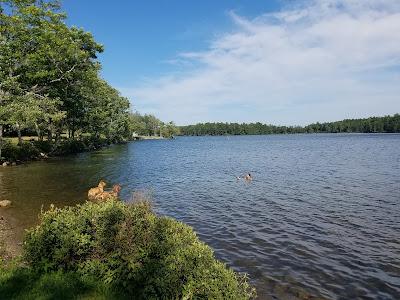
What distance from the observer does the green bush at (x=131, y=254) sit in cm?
862

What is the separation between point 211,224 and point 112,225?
12.4 meters

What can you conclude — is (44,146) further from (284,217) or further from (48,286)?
(48,286)

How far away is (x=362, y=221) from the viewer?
22766 mm

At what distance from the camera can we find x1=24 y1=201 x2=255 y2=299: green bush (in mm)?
8617

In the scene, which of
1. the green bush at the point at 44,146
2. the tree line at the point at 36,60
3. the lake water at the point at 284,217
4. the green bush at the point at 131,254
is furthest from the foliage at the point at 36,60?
the green bush at the point at 131,254

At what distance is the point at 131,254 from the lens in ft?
32.7

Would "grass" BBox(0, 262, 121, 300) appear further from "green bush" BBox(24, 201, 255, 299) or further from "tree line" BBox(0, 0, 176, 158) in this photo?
"tree line" BBox(0, 0, 176, 158)

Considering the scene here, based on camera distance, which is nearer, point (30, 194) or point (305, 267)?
point (305, 267)

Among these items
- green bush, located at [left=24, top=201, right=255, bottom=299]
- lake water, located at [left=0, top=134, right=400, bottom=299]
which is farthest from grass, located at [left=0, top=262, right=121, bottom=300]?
lake water, located at [left=0, top=134, right=400, bottom=299]

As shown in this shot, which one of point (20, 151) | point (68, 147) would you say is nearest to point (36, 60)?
point (20, 151)

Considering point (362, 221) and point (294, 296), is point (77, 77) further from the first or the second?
point (294, 296)

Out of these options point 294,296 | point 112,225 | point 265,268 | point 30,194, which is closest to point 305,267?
point 265,268

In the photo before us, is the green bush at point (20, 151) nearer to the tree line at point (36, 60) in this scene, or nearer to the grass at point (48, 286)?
the tree line at point (36, 60)

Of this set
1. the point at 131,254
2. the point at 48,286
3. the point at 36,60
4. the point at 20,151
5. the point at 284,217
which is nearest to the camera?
the point at 48,286
